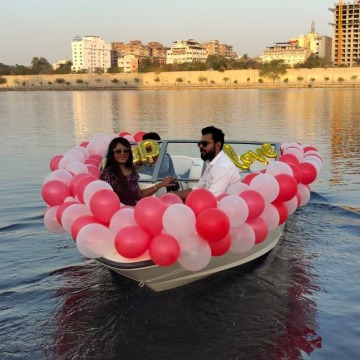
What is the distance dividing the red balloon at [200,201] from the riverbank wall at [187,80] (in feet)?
315

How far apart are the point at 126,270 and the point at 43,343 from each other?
3.25 feet

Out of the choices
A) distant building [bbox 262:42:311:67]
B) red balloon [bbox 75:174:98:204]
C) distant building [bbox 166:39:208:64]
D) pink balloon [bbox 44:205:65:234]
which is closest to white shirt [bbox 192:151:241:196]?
red balloon [bbox 75:174:98:204]

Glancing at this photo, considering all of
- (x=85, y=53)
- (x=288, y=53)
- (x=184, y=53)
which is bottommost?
(x=288, y=53)

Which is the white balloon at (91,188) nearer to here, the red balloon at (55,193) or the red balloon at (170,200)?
the red balloon at (170,200)

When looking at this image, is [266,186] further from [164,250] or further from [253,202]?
[164,250]

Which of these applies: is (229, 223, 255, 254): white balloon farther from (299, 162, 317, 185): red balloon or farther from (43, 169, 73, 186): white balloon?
(43, 169, 73, 186): white balloon

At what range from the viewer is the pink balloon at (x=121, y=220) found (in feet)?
15.6

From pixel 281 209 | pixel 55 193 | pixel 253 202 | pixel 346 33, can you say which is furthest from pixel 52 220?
pixel 346 33

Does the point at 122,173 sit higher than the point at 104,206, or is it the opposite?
the point at 122,173

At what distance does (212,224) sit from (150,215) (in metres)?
0.56

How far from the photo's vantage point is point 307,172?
6723 mm

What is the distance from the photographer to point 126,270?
475 cm

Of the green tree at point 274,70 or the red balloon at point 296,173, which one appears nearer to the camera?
the red balloon at point 296,173

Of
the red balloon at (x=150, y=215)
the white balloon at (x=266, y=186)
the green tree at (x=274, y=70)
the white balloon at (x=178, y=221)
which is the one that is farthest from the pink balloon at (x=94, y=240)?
the green tree at (x=274, y=70)
